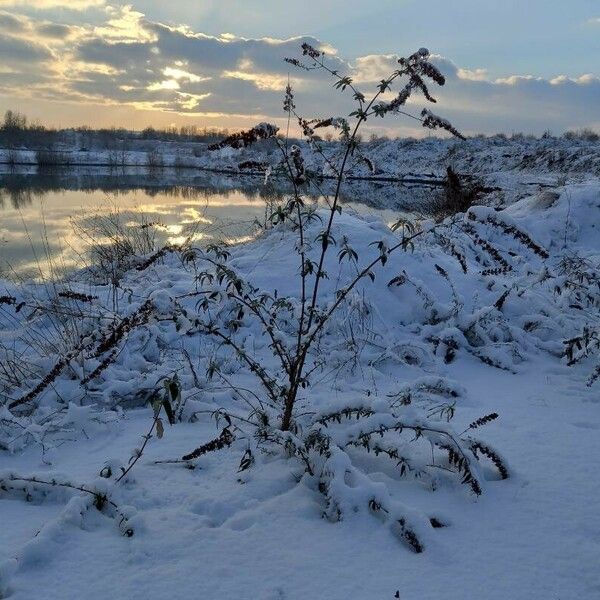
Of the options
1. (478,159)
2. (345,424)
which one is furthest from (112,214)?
(478,159)

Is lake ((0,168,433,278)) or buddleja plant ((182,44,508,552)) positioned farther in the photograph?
lake ((0,168,433,278))

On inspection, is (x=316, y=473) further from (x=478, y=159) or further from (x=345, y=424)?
(x=478, y=159)

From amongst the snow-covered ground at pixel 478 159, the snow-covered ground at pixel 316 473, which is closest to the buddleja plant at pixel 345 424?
the snow-covered ground at pixel 316 473

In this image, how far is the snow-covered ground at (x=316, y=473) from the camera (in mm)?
1954

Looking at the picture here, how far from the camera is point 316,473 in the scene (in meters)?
2.51

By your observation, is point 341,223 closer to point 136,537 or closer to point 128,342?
point 128,342

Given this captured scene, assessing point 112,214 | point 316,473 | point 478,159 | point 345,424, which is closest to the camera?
point 316,473

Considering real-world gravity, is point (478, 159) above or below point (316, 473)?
above

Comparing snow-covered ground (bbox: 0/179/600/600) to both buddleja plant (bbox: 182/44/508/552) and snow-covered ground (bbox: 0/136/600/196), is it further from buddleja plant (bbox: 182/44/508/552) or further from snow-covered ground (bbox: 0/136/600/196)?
snow-covered ground (bbox: 0/136/600/196)

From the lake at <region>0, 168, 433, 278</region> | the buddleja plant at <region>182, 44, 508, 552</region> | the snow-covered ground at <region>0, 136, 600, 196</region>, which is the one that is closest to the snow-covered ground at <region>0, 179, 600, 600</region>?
the buddleja plant at <region>182, 44, 508, 552</region>

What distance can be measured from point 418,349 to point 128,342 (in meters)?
2.39

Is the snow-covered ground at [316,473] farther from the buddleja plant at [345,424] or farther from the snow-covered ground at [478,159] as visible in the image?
the snow-covered ground at [478,159]

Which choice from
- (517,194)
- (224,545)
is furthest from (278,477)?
(517,194)

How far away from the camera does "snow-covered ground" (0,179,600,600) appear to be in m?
1.95
